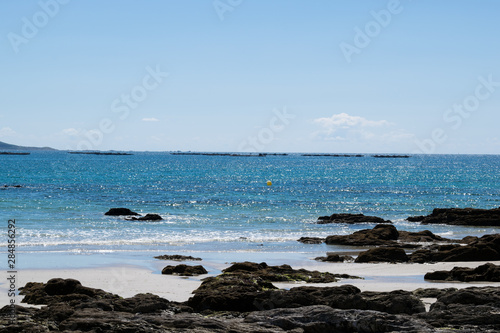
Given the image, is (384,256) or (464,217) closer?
(384,256)

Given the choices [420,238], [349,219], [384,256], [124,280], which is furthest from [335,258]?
[349,219]

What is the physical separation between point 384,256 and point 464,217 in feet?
64.9

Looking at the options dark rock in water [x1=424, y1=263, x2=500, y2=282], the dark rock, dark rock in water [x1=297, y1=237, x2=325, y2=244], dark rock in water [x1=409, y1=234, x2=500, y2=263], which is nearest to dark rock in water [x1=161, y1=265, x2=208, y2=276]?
the dark rock

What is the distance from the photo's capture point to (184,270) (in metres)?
20.6

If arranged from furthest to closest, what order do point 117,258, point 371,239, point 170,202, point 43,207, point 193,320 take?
point 170,202
point 43,207
point 371,239
point 117,258
point 193,320

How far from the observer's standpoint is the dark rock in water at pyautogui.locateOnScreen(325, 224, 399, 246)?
30500 mm

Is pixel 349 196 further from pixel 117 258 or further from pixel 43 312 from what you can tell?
pixel 43 312

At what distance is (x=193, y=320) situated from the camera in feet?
36.5

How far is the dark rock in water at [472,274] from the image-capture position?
18.3 meters

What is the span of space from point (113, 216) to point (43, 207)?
790 cm

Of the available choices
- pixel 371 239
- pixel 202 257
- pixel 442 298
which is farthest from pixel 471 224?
pixel 442 298

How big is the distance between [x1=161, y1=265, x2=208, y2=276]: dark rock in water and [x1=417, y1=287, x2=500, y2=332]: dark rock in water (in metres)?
9.30

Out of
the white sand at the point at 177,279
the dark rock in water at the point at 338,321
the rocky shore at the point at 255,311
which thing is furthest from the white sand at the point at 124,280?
the dark rock in water at the point at 338,321

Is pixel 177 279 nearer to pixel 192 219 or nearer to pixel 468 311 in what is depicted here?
pixel 468 311
